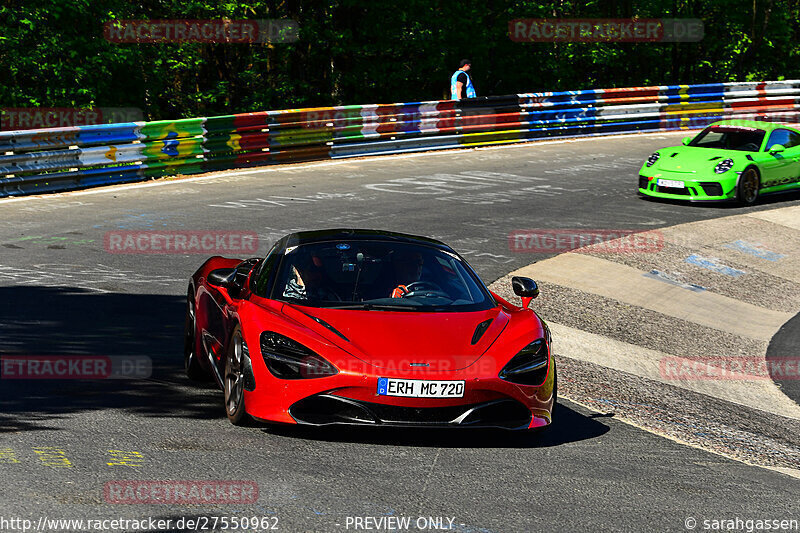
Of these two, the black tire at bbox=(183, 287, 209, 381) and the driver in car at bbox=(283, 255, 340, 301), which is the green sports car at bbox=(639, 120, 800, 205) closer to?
the black tire at bbox=(183, 287, 209, 381)

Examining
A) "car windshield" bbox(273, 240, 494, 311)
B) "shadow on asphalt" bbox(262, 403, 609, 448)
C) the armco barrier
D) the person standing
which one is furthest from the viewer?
the person standing

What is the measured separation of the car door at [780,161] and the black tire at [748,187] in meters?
0.20

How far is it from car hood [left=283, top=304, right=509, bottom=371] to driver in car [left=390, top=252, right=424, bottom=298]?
47cm

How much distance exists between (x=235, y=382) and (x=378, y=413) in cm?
106

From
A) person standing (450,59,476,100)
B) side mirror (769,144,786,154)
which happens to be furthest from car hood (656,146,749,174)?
person standing (450,59,476,100)

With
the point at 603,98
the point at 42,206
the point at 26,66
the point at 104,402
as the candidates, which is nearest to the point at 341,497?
the point at 104,402

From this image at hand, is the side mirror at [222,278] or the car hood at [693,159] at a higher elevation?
the side mirror at [222,278]

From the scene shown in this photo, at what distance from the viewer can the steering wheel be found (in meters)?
7.86

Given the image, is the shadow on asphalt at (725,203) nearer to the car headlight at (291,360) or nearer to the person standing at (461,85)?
the person standing at (461,85)

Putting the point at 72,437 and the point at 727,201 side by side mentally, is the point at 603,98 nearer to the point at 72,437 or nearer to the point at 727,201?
the point at 727,201

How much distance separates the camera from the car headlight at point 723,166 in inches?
778

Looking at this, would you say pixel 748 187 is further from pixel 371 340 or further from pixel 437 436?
pixel 371 340

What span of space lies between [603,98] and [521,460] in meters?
23.8

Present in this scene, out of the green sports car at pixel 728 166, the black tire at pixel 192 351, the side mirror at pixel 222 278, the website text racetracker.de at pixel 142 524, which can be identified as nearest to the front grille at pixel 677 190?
the green sports car at pixel 728 166
